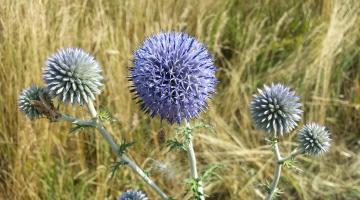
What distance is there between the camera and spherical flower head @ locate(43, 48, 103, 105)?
1.78m

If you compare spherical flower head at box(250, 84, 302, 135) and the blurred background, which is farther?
the blurred background

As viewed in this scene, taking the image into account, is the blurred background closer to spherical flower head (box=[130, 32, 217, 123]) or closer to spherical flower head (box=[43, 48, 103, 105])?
spherical flower head (box=[43, 48, 103, 105])

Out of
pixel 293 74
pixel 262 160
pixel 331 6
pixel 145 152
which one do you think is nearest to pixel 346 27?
→ pixel 331 6

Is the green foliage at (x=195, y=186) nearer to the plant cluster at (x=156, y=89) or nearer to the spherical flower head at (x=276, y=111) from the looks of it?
the plant cluster at (x=156, y=89)

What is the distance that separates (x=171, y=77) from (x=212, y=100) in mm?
1163

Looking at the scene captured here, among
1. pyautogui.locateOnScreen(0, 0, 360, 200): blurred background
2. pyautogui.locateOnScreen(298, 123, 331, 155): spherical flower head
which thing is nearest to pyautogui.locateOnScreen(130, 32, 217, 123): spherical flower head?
pyautogui.locateOnScreen(298, 123, 331, 155): spherical flower head

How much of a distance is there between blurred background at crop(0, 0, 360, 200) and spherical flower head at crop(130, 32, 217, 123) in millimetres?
1203

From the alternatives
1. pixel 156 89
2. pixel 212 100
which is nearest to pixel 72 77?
pixel 156 89

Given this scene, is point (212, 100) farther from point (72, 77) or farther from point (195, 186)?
point (195, 186)

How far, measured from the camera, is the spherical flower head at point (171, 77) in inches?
64.6

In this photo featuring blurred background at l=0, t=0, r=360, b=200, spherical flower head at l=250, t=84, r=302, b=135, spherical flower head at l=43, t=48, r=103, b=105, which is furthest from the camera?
blurred background at l=0, t=0, r=360, b=200

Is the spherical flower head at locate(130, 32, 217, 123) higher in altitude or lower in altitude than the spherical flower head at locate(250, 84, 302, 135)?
higher

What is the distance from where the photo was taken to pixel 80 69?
1.84 m

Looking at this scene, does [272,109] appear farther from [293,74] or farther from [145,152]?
[293,74]
